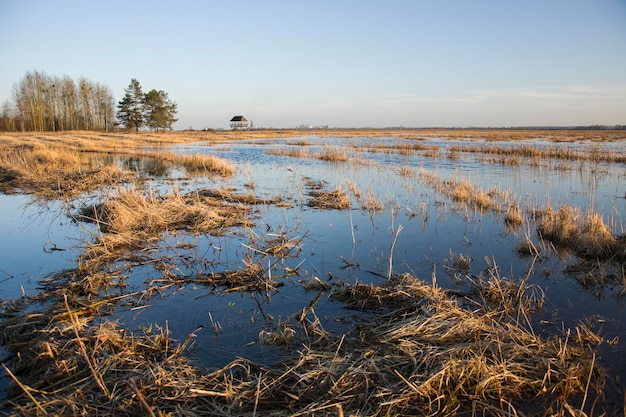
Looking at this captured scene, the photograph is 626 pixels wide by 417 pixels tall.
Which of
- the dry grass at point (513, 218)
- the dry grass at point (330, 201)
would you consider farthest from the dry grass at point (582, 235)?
the dry grass at point (330, 201)

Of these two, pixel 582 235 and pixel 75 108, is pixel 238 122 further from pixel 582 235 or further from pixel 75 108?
pixel 582 235

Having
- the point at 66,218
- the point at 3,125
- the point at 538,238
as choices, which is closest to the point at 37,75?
the point at 3,125

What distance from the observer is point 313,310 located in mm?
5000

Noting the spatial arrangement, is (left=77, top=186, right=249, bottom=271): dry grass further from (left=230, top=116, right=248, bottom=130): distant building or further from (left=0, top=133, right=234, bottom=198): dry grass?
(left=230, top=116, right=248, bottom=130): distant building

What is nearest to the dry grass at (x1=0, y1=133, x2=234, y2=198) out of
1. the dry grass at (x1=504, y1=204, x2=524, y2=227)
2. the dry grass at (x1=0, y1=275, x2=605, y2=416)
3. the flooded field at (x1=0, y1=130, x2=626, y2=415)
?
the flooded field at (x1=0, y1=130, x2=626, y2=415)

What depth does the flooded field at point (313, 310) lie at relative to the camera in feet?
10.6

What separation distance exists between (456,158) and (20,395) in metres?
26.3

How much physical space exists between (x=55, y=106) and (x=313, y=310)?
70.0m

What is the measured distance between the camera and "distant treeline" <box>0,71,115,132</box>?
55.3 meters

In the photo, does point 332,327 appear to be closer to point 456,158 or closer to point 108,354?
point 108,354

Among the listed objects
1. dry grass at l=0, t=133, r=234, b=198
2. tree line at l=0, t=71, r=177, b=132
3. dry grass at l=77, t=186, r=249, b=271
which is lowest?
dry grass at l=77, t=186, r=249, b=271

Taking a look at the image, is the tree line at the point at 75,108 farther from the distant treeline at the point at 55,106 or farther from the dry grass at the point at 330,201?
the dry grass at the point at 330,201

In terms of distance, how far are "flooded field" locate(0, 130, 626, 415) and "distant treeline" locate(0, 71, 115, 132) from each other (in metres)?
56.5

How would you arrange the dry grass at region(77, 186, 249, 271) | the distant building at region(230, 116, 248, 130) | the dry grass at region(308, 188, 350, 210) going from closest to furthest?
the dry grass at region(77, 186, 249, 271)
the dry grass at region(308, 188, 350, 210)
the distant building at region(230, 116, 248, 130)
